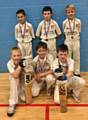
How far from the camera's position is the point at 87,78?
415cm

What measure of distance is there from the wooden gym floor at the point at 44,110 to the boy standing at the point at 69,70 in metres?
0.12

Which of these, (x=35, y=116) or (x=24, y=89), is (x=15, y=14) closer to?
(x=24, y=89)

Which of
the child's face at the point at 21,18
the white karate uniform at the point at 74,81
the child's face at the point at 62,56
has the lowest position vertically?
Result: the white karate uniform at the point at 74,81

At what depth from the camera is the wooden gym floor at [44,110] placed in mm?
3188

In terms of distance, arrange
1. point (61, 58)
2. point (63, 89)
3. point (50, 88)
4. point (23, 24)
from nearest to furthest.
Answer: point (63, 89) → point (61, 58) → point (50, 88) → point (23, 24)

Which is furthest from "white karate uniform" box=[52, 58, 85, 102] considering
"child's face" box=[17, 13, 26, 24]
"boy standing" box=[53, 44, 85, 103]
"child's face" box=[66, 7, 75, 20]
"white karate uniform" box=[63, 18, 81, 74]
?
"child's face" box=[17, 13, 26, 24]

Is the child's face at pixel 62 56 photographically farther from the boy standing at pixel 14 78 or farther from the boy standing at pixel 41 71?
the boy standing at pixel 14 78

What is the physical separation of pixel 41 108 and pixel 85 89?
0.74 m

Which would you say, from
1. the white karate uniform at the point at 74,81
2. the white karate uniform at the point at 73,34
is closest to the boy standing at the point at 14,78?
the white karate uniform at the point at 74,81

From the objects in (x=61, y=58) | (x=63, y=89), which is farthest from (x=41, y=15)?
(x=63, y=89)

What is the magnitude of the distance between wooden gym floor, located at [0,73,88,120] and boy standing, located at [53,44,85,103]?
123 mm

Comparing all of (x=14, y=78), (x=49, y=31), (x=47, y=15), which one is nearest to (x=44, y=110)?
(x=14, y=78)

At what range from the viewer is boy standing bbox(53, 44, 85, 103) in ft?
11.2

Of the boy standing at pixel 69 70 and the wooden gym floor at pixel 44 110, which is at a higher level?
the boy standing at pixel 69 70
